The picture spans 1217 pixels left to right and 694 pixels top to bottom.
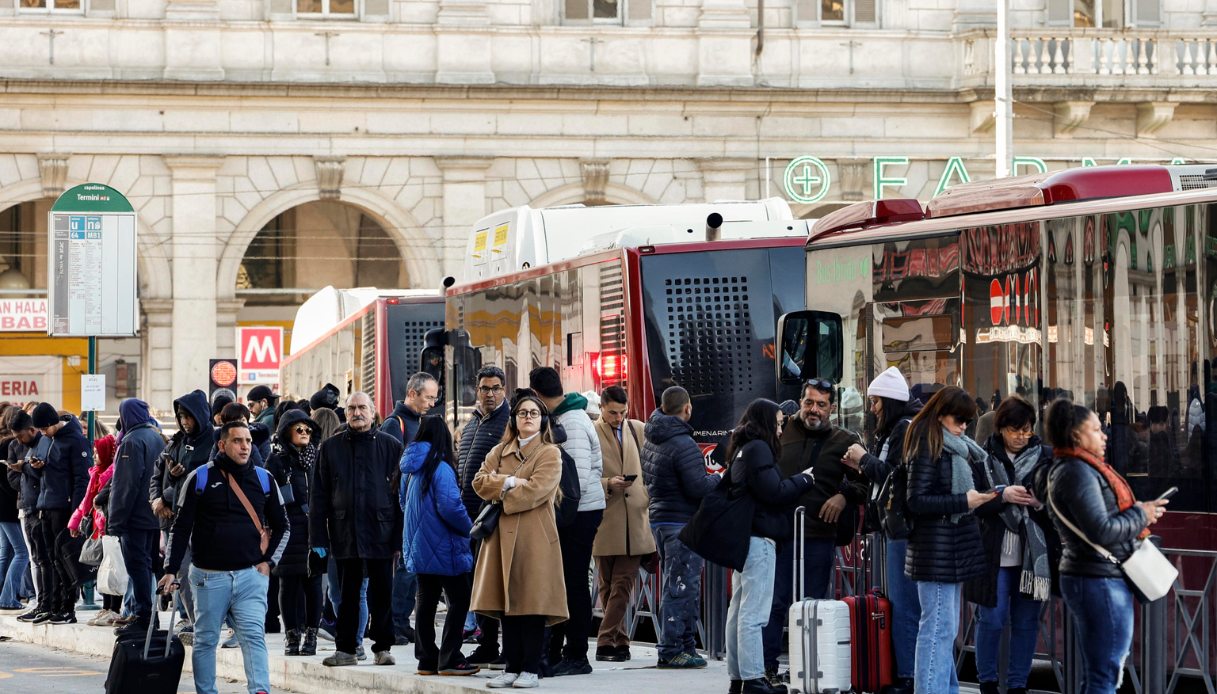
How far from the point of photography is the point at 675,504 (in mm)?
12789

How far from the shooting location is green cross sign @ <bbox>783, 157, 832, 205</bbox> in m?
35.8

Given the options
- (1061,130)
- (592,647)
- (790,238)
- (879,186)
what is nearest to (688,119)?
(879,186)

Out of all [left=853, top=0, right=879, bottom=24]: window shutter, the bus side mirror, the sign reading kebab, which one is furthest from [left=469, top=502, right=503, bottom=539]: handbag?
[left=853, top=0, right=879, bottom=24]: window shutter

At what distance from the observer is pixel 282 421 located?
553 inches

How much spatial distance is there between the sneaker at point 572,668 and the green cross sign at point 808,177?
2380cm

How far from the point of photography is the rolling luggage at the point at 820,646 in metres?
10.8

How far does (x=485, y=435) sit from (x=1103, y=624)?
449cm

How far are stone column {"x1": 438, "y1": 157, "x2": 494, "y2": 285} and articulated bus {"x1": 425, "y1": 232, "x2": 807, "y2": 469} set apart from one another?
1771cm

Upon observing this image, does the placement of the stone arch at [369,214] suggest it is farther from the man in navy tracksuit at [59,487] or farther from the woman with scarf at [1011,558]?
the woman with scarf at [1011,558]

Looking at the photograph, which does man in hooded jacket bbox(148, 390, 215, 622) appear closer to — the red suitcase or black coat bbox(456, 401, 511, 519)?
black coat bbox(456, 401, 511, 519)

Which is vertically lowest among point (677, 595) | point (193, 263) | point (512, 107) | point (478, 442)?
point (677, 595)

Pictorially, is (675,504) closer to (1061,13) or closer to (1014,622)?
(1014,622)

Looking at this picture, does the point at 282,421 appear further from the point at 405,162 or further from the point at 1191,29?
the point at 1191,29

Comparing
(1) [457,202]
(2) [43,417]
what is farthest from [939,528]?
(1) [457,202]
